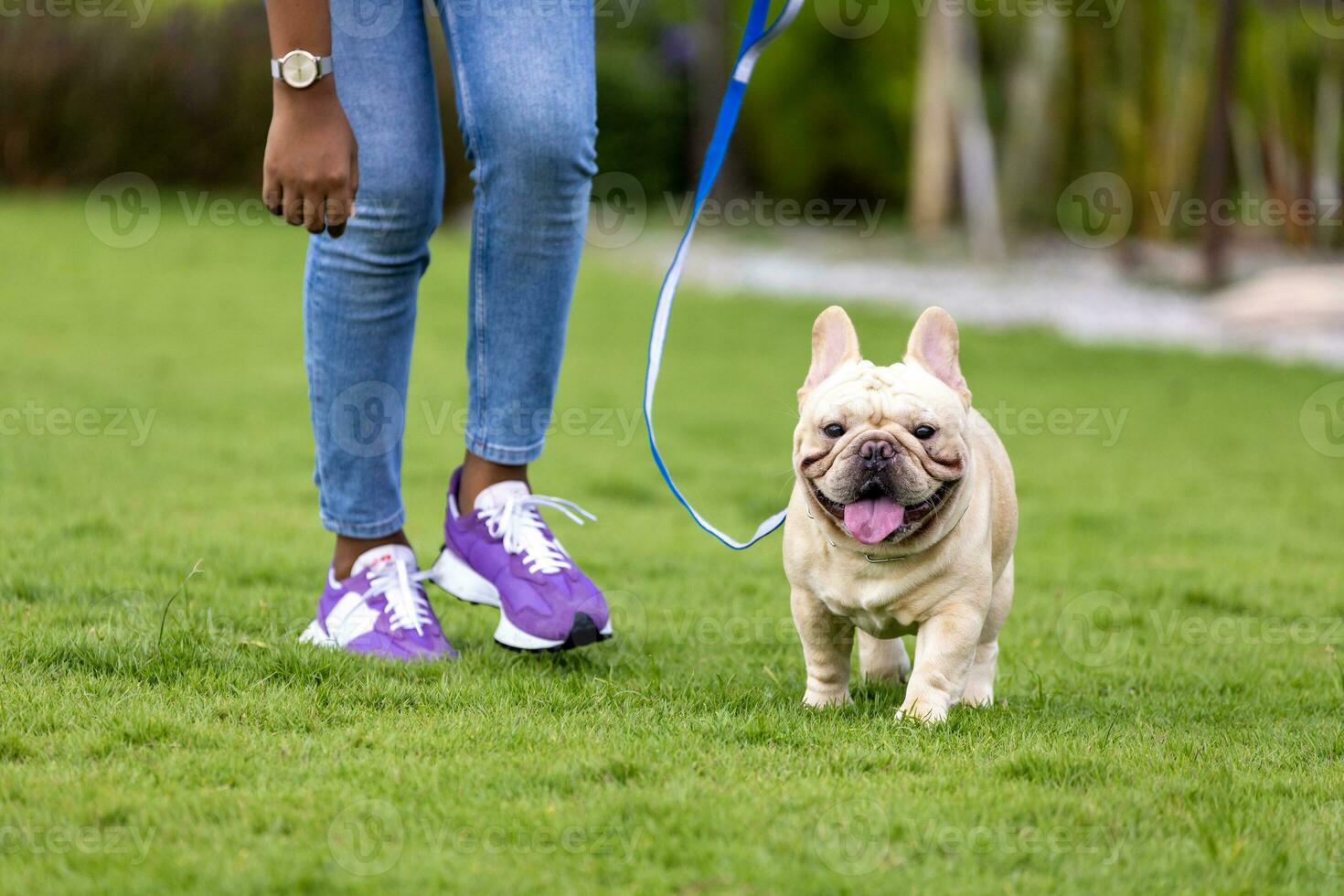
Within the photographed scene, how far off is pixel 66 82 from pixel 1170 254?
425 inches

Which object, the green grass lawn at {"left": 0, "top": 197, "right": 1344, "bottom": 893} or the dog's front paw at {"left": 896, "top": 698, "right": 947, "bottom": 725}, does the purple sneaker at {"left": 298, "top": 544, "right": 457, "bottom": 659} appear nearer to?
the green grass lawn at {"left": 0, "top": 197, "right": 1344, "bottom": 893}

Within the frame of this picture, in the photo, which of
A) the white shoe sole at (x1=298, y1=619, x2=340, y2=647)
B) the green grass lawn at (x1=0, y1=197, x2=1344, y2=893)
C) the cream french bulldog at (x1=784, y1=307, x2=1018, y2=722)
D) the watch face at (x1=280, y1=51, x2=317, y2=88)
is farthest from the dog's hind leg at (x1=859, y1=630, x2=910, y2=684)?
the watch face at (x1=280, y1=51, x2=317, y2=88)

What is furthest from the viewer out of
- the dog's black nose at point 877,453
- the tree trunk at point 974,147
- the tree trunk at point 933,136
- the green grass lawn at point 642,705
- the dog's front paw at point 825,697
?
the tree trunk at point 933,136

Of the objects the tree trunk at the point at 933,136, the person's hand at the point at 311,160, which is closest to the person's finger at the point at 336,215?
the person's hand at the point at 311,160

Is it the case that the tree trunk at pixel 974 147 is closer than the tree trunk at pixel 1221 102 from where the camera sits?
No

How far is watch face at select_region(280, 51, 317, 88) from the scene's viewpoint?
275 centimetres

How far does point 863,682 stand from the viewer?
3.25 m

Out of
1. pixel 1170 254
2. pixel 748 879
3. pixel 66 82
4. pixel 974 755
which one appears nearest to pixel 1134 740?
pixel 974 755

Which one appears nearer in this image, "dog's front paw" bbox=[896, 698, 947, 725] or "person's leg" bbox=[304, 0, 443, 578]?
"dog's front paw" bbox=[896, 698, 947, 725]

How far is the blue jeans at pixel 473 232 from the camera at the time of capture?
2938 mm

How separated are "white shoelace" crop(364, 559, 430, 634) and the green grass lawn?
17 cm

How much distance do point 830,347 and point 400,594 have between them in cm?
104

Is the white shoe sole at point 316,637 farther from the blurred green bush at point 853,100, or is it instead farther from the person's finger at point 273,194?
the blurred green bush at point 853,100

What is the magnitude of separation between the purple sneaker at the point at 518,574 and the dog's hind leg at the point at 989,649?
0.77 metres
